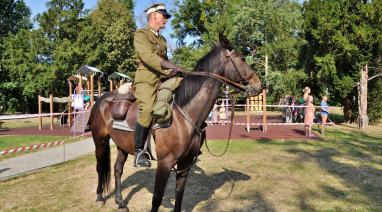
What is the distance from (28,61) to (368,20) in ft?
104

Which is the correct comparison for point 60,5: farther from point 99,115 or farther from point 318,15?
point 99,115

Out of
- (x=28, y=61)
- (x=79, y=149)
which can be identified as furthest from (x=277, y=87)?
(x=28, y=61)

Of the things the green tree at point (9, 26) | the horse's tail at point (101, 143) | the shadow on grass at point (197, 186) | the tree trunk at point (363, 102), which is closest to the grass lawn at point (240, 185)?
the shadow on grass at point (197, 186)

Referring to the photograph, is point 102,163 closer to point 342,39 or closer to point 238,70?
point 238,70

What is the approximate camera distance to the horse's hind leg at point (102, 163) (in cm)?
642

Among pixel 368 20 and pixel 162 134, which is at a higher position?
pixel 368 20

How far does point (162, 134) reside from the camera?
15.4 ft

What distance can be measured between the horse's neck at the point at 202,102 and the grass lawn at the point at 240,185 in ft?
6.44

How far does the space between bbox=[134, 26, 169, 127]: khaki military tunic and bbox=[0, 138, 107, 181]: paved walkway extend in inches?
216

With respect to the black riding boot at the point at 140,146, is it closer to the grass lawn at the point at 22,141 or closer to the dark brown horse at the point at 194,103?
the dark brown horse at the point at 194,103

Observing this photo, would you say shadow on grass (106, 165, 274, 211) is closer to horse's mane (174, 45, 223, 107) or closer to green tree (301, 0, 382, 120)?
horse's mane (174, 45, 223, 107)

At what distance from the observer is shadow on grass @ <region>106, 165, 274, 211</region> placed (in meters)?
6.20

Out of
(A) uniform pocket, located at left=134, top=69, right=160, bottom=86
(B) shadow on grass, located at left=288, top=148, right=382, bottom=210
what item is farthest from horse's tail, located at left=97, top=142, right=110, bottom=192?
(B) shadow on grass, located at left=288, top=148, right=382, bottom=210

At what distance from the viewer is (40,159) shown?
1073 cm
